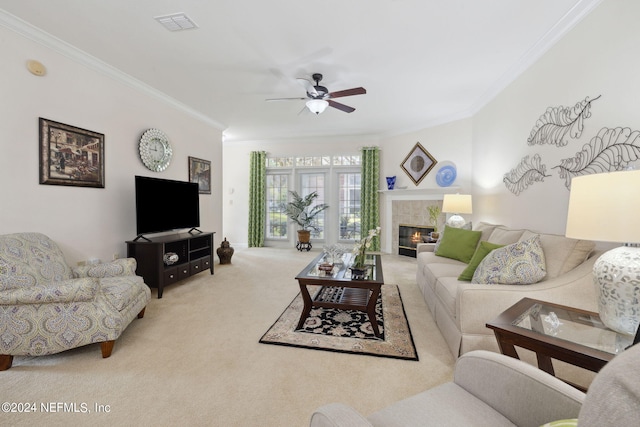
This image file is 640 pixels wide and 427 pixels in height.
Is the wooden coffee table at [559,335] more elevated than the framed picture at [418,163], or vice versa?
the framed picture at [418,163]

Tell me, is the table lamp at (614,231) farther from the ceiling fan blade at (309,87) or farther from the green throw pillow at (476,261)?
the ceiling fan blade at (309,87)

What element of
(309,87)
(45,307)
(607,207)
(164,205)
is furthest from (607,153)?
(164,205)

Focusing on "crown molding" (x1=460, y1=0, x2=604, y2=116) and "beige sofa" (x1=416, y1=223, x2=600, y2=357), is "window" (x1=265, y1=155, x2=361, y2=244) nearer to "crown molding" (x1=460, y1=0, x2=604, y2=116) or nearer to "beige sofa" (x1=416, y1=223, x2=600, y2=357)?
"crown molding" (x1=460, y1=0, x2=604, y2=116)

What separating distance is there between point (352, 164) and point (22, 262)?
18.9 ft

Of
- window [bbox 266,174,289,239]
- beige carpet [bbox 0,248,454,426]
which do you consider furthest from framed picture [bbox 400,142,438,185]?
beige carpet [bbox 0,248,454,426]

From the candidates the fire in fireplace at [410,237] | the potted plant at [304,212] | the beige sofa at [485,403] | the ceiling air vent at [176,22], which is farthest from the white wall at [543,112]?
the ceiling air vent at [176,22]

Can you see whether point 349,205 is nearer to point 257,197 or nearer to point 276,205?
point 276,205

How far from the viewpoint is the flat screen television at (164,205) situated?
11.2 feet

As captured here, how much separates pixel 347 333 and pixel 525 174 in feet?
8.48

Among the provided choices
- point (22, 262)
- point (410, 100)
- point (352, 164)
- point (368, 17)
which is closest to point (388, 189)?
point (352, 164)

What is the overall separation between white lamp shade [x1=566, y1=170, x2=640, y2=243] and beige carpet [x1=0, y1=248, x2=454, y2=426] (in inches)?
50.0

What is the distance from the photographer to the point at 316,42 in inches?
107

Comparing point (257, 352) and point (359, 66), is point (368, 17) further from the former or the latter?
point (257, 352)

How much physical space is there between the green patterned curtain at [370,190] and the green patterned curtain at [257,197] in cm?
244
